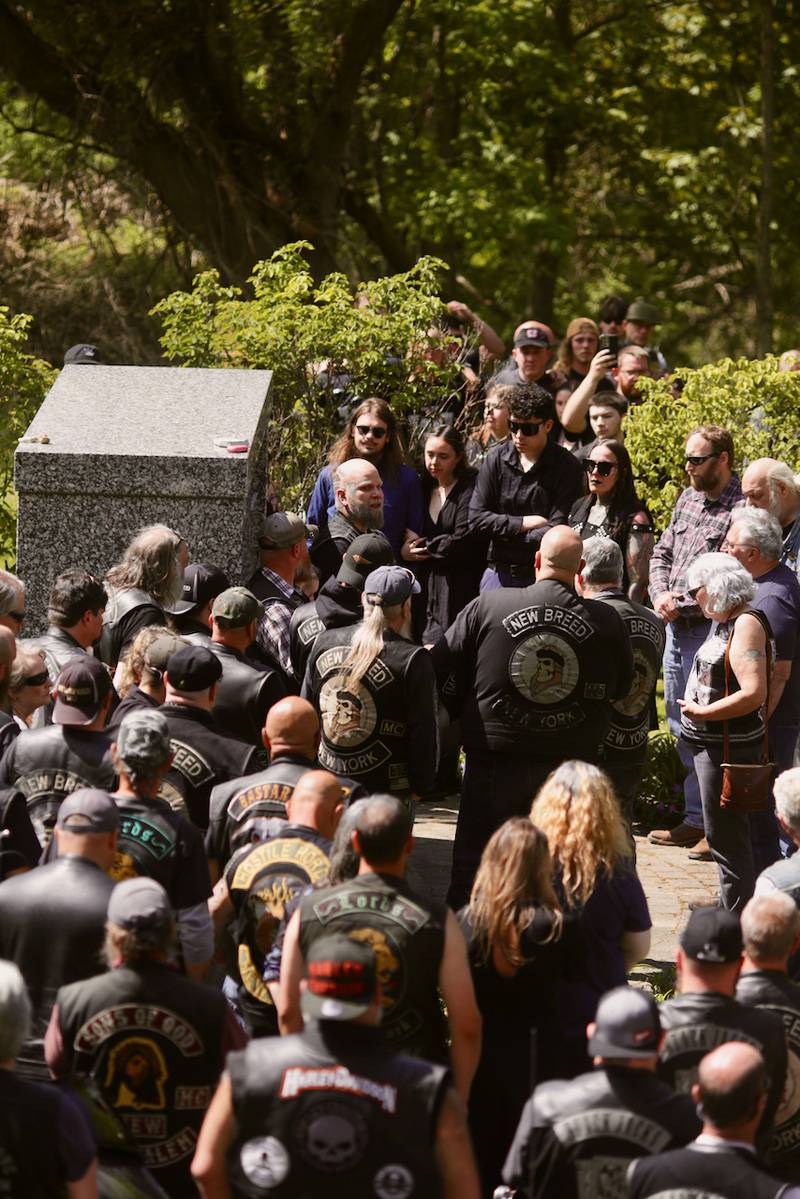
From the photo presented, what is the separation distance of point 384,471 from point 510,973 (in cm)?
497

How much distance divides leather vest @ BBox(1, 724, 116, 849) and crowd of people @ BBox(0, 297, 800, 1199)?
0.4 inches

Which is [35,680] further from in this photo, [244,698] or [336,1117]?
[336,1117]

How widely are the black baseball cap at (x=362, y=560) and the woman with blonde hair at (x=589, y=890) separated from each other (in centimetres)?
218

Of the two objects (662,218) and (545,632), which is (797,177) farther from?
(545,632)

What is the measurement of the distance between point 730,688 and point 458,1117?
3.92 m

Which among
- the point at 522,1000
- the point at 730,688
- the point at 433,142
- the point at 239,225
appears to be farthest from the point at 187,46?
the point at 522,1000

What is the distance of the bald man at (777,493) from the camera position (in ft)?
29.1

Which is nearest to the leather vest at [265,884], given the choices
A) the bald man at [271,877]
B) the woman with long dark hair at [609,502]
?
the bald man at [271,877]

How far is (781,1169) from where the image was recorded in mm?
5238

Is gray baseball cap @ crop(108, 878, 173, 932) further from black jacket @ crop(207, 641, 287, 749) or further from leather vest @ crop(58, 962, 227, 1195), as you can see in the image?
black jacket @ crop(207, 641, 287, 749)

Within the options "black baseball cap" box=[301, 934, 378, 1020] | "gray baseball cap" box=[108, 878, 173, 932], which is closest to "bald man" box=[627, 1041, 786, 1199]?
"black baseball cap" box=[301, 934, 378, 1020]

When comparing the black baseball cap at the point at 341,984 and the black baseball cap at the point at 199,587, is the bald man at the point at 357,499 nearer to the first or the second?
the black baseball cap at the point at 199,587

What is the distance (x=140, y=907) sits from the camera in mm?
4488

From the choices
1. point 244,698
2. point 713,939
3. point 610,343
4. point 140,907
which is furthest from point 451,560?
point 140,907
